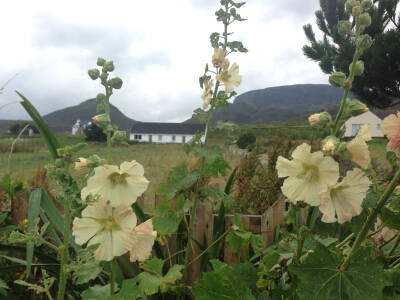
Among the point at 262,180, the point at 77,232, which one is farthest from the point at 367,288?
the point at 262,180

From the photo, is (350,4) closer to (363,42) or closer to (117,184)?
(363,42)

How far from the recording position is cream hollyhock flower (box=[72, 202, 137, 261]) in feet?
2.89

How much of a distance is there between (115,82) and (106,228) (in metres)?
0.53

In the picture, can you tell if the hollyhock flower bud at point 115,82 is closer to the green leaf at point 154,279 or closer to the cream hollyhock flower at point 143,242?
the cream hollyhock flower at point 143,242

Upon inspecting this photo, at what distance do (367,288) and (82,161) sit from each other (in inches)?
33.4

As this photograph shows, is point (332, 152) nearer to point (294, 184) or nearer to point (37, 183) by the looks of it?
point (294, 184)

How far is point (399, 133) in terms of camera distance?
29.3 inches

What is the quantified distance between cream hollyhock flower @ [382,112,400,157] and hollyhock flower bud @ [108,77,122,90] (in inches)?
33.8

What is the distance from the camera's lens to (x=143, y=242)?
0.96 m

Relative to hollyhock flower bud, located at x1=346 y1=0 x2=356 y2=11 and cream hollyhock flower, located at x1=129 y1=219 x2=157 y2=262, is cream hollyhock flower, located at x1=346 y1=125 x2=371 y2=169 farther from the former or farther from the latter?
cream hollyhock flower, located at x1=129 y1=219 x2=157 y2=262

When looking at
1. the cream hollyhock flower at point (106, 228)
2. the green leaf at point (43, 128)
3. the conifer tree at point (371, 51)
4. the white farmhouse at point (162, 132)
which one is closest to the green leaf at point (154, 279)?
the cream hollyhock flower at point (106, 228)

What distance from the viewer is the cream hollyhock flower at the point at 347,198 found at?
2.32ft

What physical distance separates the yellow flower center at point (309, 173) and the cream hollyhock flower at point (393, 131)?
19 centimetres

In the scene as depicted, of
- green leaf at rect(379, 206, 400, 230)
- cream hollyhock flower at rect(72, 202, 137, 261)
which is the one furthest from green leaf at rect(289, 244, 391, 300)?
cream hollyhock flower at rect(72, 202, 137, 261)
